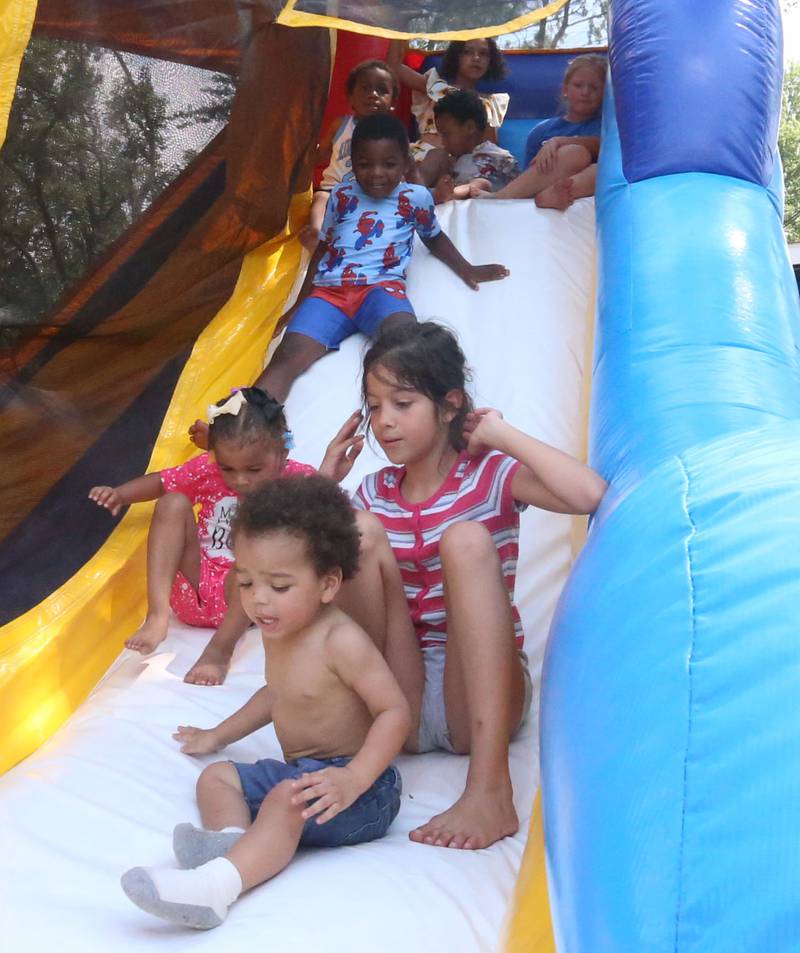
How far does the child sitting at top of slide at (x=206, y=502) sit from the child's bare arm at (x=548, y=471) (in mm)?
490

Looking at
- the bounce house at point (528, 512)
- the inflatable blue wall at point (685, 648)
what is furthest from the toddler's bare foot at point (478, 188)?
the inflatable blue wall at point (685, 648)

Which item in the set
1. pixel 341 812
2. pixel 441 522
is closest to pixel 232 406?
pixel 441 522

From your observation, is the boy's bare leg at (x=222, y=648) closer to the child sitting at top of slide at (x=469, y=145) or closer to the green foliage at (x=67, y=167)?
the green foliage at (x=67, y=167)

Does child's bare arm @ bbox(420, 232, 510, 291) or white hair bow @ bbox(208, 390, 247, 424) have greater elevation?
child's bare arm @ bbox(420, 232, 510, 291)

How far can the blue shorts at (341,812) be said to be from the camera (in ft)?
3.92

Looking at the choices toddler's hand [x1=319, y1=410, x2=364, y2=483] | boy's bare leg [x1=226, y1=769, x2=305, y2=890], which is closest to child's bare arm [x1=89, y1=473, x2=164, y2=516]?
toddler's hand [x1=319, y1=410, x2=364, y2=483]

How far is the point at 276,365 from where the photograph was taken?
2.32m

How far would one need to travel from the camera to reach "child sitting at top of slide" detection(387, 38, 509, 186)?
3.33 meters

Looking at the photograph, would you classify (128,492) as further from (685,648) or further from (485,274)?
(685,648)

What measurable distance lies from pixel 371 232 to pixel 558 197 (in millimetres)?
503

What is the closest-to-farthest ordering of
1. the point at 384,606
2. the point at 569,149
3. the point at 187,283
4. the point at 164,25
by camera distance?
the point at 384,606
the point at 164,25
the point at 187,283
the point at 569,149

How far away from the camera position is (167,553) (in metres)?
1.76

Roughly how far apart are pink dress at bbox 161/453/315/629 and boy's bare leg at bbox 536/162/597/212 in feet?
4.05

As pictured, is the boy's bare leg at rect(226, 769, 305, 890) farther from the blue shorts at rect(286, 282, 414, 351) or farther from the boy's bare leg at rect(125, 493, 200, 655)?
the blue shorts at rect(286, 282, 414, 351)
